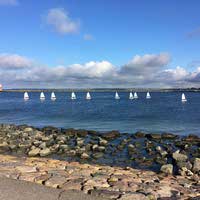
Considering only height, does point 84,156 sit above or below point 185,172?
below

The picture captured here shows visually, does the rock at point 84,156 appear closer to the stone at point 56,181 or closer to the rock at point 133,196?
the stone at point 56,181

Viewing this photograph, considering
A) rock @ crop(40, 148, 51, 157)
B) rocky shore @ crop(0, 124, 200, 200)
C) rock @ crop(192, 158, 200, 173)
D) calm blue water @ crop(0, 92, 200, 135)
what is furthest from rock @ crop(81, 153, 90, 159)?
calm blue water @ crop(0, 92, 200, 135)

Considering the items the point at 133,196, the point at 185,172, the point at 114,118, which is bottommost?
the point at 114,118

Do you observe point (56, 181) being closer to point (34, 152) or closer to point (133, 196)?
point (133, 196)

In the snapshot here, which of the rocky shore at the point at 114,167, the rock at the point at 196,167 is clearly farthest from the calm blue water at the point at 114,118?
the rock at the point at 196,167

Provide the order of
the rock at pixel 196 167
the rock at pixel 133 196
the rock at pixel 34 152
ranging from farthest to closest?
the rock at pixel 34 152, the rock at pixel 196 167, the rock at pixel 133 196

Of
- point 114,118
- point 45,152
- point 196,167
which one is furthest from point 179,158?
point 114,118

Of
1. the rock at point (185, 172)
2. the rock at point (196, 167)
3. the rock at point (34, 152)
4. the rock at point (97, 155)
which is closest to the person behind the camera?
the rock at point (185, 172)

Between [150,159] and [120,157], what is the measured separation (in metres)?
1.52

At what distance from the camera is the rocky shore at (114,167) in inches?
310

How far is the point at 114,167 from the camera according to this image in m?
12.0

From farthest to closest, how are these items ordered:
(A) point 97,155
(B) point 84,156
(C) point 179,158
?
(A) point 97,155 → (B) point 84,156 → (C) point 179,158

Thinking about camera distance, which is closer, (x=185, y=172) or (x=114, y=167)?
(x=185, y=172)

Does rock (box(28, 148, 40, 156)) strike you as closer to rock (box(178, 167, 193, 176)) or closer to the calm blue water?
rock (box(178, 167, 193, 176))
